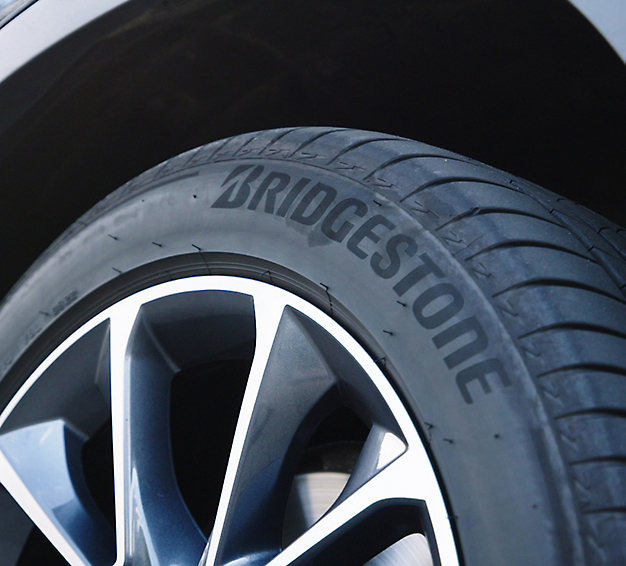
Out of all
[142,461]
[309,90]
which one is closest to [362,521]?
[142,461]

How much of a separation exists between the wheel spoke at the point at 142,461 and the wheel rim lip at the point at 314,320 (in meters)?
0.01

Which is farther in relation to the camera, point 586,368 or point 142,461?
point 142,461

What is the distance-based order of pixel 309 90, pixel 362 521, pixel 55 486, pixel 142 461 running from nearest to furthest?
1. pixel 362 521
2. pixel 142 461
3. pixel 55 486
4. pixel 309 90

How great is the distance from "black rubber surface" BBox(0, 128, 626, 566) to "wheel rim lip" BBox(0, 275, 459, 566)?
1 centimetres

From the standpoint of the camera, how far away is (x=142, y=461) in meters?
1.14

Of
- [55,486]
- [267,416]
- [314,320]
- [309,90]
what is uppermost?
[309,90]

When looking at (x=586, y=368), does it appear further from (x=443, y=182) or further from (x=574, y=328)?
(x=443, y=182)

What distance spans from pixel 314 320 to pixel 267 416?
15cm

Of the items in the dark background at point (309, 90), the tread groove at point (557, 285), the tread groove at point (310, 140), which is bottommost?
the tread groove at point (557, 285)

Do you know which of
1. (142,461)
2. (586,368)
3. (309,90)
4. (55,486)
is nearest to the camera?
(586,368)

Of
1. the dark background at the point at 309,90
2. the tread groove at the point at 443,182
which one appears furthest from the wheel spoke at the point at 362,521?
the dark background at the point at 309,90

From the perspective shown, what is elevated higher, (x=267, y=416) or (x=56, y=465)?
(x=267, y=416)

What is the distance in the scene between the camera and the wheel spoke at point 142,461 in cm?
109

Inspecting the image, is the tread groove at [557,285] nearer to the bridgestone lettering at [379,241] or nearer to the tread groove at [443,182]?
the bridgestone lettering at [379,241]
